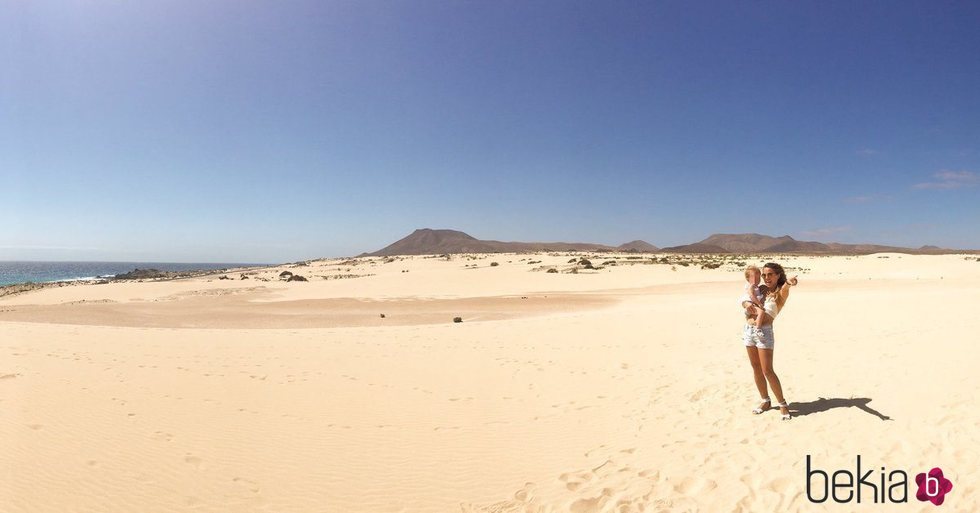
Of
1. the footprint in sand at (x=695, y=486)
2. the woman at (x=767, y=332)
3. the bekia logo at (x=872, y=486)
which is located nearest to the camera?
the bekia logo at (x=872, y=486)

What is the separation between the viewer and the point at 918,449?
5.52 meters

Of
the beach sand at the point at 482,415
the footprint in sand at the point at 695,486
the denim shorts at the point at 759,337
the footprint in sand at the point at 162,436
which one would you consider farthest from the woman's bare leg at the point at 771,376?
the footprint in sand at the point at 162,436

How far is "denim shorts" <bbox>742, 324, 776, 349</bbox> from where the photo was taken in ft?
22.9

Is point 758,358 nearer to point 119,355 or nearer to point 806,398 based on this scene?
point 806,398

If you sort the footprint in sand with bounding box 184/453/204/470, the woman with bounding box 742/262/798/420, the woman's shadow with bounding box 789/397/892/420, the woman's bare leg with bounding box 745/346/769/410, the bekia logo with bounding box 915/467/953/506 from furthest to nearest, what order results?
the woman's bare leg with bounding box 745/346/769/410, the woman's shadow with bounding box 789/397/892/420, the woman with bounding box 742/262/798/420, the footprint in sand with bounding box 184/453/204/470, the bekia logo with bounding box 915/467/953/506

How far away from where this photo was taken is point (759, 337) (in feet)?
23.1

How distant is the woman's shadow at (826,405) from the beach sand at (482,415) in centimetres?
6

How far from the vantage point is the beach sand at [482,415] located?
18.1ft

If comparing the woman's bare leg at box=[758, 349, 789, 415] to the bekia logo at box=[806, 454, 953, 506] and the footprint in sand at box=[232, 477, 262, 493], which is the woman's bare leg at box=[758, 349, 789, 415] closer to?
the bekia logo at box=[806, 454, 953, 506]

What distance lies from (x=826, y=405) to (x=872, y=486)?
2613mm

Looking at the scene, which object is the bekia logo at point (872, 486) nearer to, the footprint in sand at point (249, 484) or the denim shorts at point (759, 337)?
the denim shorts at point (759, 337)

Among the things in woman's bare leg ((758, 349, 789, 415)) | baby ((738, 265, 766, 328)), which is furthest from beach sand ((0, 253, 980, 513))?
baby ((738, 265, 766, 328))

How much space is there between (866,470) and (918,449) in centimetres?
76

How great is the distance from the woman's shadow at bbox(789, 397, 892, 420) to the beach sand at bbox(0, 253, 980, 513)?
6 centimetres
